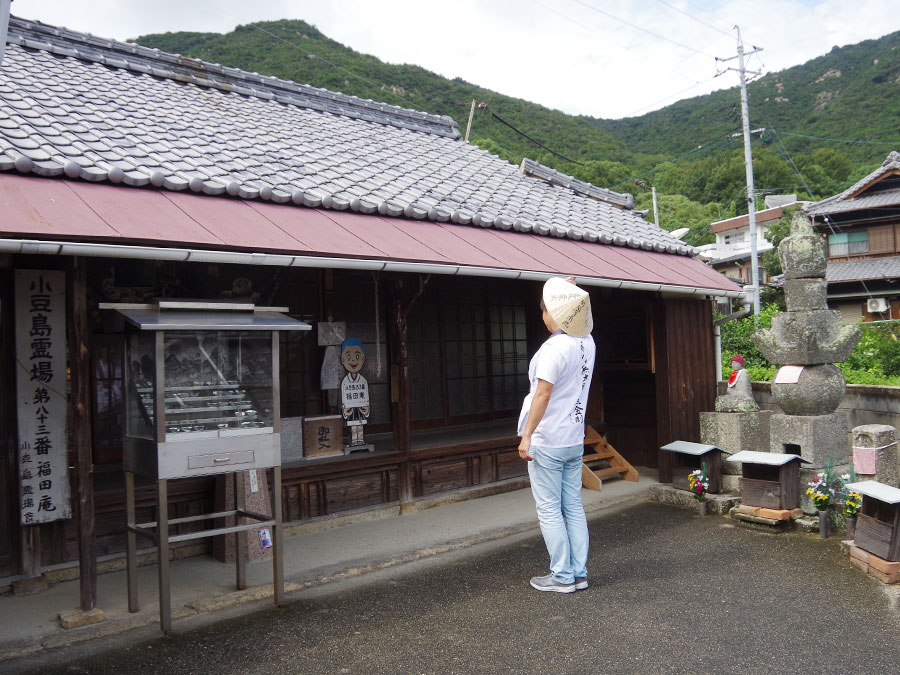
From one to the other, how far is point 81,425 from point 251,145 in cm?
421

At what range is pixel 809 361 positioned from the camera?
750 cm

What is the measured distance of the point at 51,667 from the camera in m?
3.84

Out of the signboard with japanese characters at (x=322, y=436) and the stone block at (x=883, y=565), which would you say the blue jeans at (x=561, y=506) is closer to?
A: the stone block at (x=883, y=565)

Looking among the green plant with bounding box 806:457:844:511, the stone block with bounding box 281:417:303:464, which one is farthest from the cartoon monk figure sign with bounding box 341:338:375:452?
the green plant with bounding box 806:457:844:511

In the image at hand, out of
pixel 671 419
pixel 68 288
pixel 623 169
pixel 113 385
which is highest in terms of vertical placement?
pixel 623 169

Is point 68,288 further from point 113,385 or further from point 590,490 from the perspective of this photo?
point 590,490

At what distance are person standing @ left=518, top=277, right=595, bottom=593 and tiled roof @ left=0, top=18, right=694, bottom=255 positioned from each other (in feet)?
8.73

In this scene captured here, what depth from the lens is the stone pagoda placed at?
741cm

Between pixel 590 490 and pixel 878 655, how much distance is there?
4822 mm

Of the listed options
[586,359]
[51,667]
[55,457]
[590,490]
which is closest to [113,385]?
[55,457]

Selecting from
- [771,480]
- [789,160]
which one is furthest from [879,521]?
[789,160]

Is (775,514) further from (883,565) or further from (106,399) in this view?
(106,399)

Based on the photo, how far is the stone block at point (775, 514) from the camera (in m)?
6.41

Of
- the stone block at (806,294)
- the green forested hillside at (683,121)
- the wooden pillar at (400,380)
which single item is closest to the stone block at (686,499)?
the stone block at (806,294)
